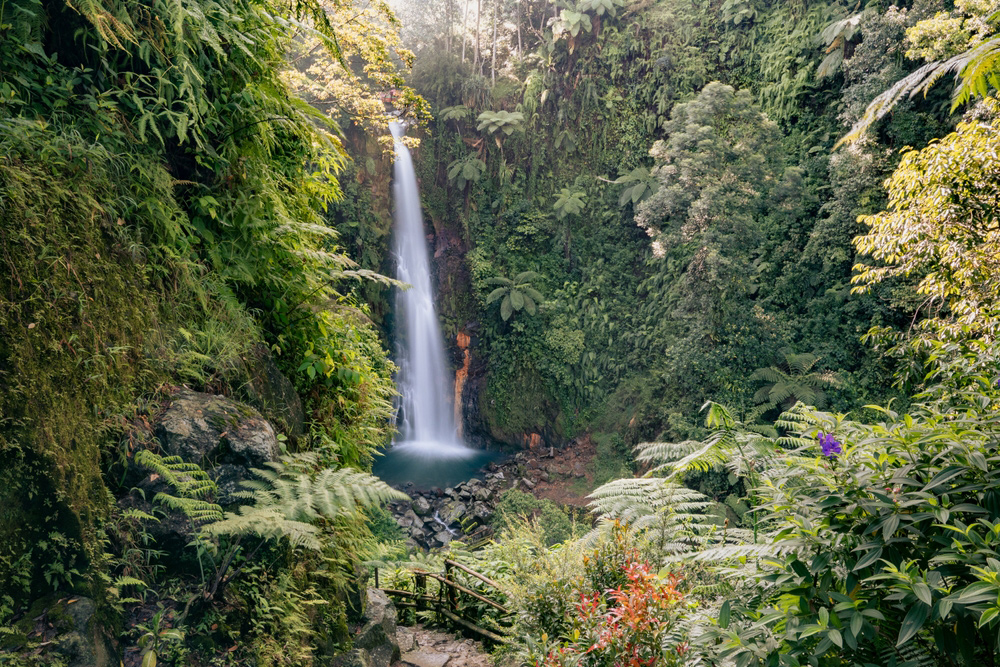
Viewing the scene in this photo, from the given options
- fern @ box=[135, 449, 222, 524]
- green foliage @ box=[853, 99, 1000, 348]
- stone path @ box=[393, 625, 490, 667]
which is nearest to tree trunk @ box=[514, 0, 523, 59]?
green foliage @ box=[853, 99, 1000, 348]

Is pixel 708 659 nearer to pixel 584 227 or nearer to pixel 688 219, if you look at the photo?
pixel 688 219

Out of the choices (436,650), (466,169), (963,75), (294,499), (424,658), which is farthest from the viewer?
(466,169)

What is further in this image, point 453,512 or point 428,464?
point 428,464

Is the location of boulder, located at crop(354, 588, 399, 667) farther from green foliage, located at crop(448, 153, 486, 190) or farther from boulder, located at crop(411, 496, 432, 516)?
green foliage, located at crop(448, 153, 486, 190)

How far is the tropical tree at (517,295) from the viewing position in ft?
53.3

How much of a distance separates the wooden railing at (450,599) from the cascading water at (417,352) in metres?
10.6

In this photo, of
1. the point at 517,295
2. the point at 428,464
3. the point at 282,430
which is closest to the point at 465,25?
the point at 517,295

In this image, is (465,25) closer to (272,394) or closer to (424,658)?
(272,394)

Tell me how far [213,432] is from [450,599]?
3399mm

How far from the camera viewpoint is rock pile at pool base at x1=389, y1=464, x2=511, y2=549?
12.3 meters

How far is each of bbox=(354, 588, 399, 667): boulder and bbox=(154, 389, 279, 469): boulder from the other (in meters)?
1.42

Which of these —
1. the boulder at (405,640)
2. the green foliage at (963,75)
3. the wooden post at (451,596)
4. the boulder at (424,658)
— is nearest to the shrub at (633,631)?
the boulder at (424,658)

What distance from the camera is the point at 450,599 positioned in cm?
530

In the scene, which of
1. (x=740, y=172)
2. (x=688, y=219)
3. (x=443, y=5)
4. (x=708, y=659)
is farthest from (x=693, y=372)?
(x=443, y=5)
